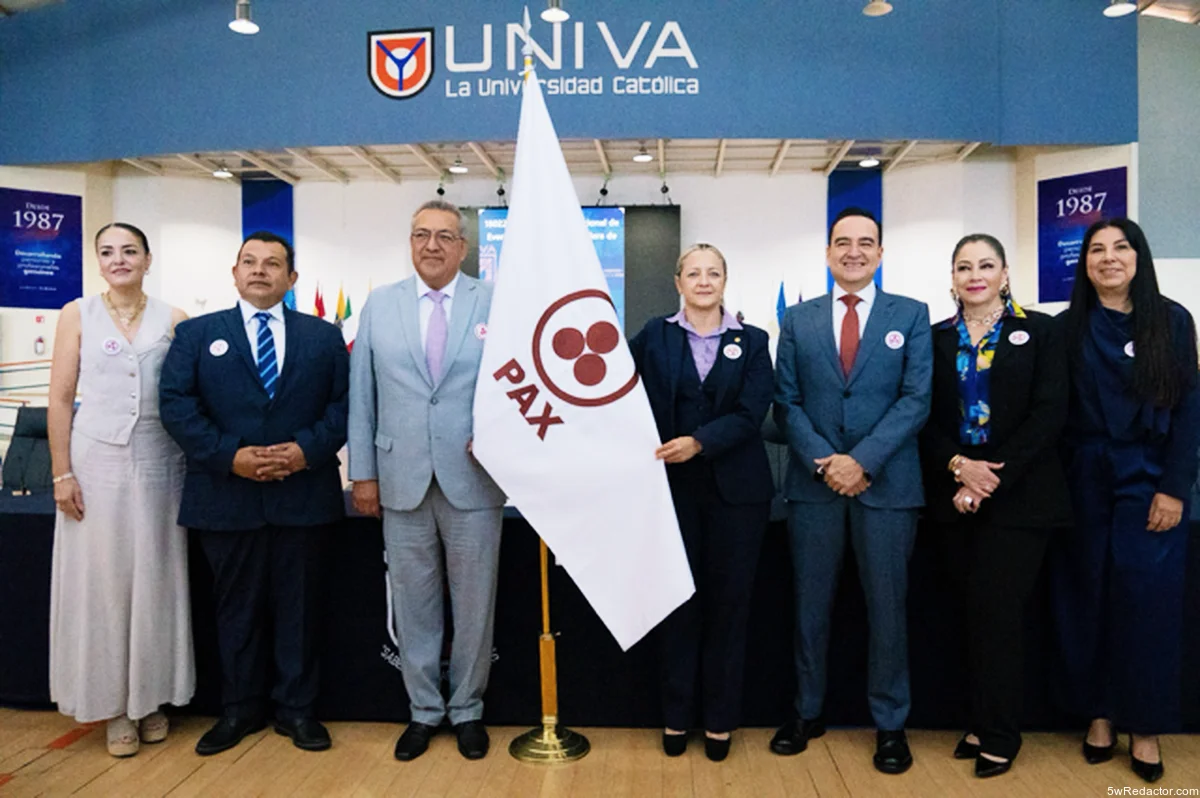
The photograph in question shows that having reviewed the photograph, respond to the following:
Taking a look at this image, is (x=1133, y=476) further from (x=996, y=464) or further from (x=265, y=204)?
(x=265, y=204)

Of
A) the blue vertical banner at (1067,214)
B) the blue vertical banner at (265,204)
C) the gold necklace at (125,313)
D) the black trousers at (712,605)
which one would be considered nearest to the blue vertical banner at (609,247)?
the blue vertical banner at (265,204)

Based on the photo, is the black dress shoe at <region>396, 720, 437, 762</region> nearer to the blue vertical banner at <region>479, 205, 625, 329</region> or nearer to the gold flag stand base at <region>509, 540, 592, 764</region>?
the gold flag stand base at <region>509, 540, 592, 764</region>

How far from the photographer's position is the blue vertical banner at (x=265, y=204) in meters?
8.93

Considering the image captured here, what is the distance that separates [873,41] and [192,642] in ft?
18.3

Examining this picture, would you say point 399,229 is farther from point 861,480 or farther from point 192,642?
point 861,480

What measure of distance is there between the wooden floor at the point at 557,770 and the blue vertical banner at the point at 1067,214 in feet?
16.9

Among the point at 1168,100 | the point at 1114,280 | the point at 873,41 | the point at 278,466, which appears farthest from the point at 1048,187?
the point at 278,466

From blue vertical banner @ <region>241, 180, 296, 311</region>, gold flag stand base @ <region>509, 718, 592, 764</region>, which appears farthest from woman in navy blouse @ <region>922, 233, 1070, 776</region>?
blue vertical banner @ <region>241, 180, 296, 311</region>

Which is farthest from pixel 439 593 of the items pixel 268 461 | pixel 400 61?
pixel 400 61

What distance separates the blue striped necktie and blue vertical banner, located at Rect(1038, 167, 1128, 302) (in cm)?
641

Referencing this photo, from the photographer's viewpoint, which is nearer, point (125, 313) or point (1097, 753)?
point (1097, 753)

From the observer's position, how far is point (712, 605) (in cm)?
248

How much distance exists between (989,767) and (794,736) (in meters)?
0.56

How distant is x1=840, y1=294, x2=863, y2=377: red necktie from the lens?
2.52 metres
